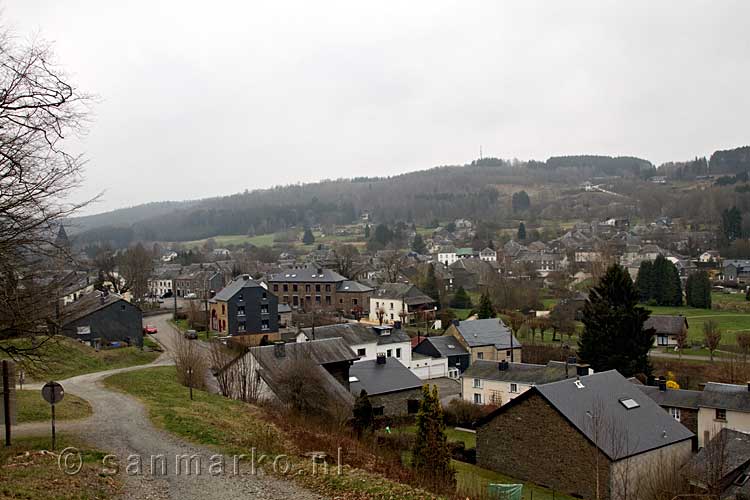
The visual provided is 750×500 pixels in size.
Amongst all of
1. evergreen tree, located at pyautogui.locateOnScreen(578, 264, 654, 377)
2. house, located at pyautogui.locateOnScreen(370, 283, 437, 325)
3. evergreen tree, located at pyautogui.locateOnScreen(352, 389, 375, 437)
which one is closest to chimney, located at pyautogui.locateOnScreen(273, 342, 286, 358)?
evergreen tree, located at pyautogui.locateOnScreen(352, 389, 375, 437)

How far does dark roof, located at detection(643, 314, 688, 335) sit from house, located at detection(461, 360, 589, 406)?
16101 millimetres

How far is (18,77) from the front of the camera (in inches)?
338

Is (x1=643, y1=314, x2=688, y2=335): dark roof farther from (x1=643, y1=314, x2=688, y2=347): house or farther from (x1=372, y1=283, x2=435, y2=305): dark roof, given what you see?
(x1=372, y1=283, x2=435, y2=305): dark roof

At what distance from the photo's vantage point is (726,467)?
17422 millimetres

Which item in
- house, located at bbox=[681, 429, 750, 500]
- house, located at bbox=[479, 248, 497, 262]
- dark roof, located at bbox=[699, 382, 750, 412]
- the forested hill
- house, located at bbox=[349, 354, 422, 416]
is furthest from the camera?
the forested hill

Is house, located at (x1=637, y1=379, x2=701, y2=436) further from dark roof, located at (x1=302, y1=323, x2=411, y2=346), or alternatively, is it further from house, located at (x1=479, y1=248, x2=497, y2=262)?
house, located at (x1=479, y1=248, x2=497, y2=262)

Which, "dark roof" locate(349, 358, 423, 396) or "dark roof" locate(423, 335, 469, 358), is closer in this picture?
"dark roof" locate(349, 358, 423, 396)

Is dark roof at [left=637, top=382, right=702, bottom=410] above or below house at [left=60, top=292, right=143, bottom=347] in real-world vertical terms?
below

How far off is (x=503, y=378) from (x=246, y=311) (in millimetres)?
23822

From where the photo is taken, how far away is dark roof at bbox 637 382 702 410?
977 inches

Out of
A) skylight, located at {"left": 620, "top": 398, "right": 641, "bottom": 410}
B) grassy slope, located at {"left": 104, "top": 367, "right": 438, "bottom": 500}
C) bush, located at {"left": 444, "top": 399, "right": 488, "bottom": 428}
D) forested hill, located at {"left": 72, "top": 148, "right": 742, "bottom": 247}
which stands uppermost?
forested hill, located at {"left": 72, "top": 148, "right": 742, "bottom": 247}

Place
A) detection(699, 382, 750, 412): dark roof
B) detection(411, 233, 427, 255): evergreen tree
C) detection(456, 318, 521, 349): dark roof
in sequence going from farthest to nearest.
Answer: detection(411, 233, 427, 255): evergreen tree
detection(456, 318, 521, 349): dark roof
detection(699, 382, 750, 412): dark roof

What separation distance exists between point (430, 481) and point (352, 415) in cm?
948

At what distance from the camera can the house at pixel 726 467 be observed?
635 inches
